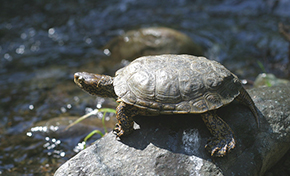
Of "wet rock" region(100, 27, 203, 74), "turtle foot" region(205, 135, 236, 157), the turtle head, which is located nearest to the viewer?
"turtle foot" region(205, 135, 236, 157)

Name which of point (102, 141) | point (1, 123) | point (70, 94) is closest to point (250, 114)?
point (102, 141)

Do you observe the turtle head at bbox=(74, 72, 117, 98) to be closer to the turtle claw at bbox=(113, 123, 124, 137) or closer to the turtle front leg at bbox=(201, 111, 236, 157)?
the turtle claw at bbox=(113, 123, 124, 137)

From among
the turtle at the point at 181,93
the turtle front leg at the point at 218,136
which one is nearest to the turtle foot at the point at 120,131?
the turtle at the point at 181,93

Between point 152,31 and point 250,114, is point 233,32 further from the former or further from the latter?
point 250,114

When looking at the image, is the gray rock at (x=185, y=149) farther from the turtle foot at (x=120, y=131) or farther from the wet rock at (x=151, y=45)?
the wet rock at (x=151, y=45)

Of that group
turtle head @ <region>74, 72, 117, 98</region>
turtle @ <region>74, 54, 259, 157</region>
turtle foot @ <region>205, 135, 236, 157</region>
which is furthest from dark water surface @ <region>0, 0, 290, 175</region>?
turtle foot @ <region>205, 135, 236, 157</region>
